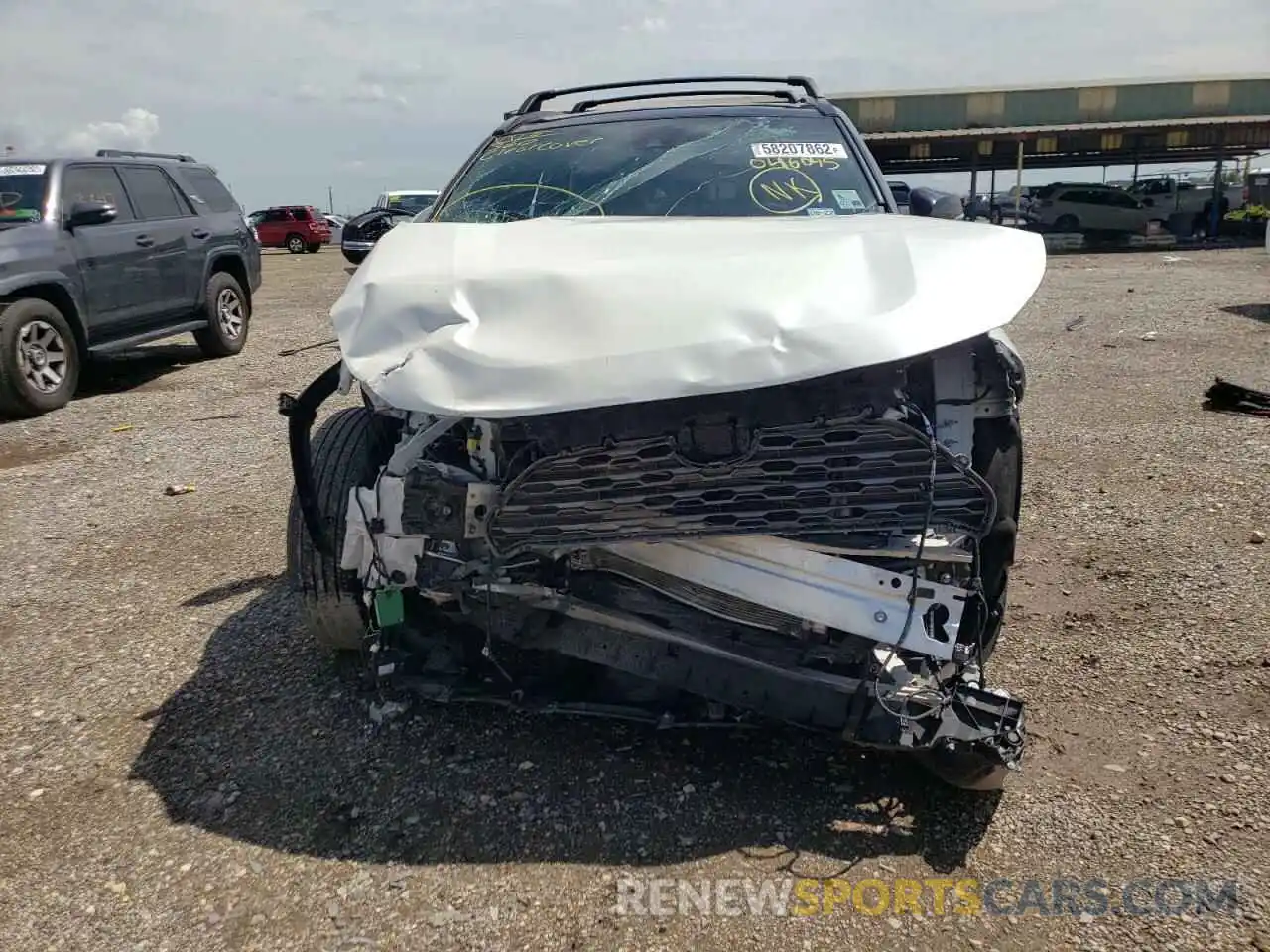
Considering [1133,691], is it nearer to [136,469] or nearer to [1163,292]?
[136,469]

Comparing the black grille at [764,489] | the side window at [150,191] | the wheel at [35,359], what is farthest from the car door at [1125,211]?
the black grille at [764,489]

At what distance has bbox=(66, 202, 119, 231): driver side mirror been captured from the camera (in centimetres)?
741

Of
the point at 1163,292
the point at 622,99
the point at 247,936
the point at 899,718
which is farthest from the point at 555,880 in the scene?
the point at 1163,292

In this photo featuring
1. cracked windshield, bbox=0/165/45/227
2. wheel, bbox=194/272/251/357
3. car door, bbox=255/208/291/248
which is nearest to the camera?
cracked windshield, bbox=0/165/45/227

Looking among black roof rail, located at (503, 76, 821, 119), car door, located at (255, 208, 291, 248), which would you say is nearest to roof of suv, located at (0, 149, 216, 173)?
black roof rail, located at (503, 76, 821, 119)

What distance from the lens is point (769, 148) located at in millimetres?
3758

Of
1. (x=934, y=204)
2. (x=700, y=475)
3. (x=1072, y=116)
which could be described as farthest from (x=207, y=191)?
(x=1072, y=116)

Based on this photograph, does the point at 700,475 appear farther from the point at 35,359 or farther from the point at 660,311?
the point at 35,359

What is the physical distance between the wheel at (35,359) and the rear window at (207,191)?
2.37 meters

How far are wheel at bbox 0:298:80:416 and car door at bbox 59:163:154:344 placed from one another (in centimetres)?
37

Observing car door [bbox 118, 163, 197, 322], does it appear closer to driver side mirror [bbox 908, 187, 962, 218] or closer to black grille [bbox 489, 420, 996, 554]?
driver side mirror [bbox 908, 187, 962, 218]

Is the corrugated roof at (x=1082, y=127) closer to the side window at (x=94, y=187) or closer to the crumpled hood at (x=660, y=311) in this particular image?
the side window at (x=94, y=187)

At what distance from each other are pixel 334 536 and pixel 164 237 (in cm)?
697

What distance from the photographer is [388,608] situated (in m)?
2.59
